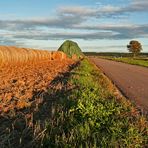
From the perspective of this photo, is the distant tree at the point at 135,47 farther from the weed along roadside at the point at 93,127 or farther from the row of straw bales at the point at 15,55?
the weed along roadside at the point at 93,127

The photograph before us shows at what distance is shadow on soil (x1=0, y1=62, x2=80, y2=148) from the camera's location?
8.14 meters

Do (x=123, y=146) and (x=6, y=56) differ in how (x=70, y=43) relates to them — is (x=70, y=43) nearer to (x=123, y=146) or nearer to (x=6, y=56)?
(x=6, y=56)

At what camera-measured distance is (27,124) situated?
9.37 meters

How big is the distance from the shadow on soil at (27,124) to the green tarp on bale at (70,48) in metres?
68.7

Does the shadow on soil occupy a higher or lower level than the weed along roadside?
lower

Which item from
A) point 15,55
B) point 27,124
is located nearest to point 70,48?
point 15,55

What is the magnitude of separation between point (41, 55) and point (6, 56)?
793 inches

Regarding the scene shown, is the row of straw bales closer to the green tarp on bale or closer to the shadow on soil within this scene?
the shadow on soil

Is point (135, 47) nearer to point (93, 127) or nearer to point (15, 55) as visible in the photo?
point (15, 55)

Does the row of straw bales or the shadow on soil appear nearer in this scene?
the shadow on soil

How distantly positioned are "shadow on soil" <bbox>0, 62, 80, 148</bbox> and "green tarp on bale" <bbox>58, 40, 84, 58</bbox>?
68.7m

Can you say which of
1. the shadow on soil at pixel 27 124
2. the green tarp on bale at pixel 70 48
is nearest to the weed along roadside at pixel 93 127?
the shadow on soil at pixel 27 124


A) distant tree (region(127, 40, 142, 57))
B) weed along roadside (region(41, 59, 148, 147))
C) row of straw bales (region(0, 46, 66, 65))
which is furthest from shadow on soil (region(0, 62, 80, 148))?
distant tree (region(127, 40, 142, 57))

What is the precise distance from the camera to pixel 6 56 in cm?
3241
